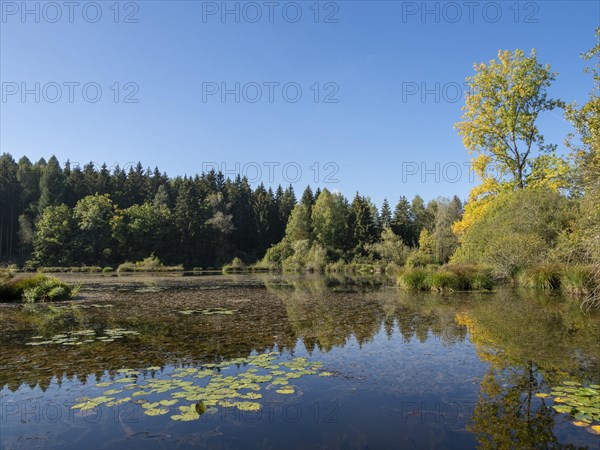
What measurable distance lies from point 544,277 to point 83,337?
20680mm

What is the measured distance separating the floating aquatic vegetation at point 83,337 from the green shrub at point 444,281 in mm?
15654

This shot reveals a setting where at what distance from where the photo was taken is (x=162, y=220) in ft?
240

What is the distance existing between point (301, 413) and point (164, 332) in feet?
21.2

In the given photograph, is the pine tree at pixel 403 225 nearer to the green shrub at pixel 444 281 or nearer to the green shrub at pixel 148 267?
the green shrub at pixel 148 267

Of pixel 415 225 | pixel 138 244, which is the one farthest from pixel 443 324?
pixel 415 225

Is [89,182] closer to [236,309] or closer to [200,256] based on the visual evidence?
[200,256]

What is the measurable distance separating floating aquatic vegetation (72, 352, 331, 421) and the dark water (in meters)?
0.04

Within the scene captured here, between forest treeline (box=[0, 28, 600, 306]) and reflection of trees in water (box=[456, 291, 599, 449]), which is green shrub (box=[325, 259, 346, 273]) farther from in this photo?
reflection of trees in water (box=[456, 291, 599, 449])

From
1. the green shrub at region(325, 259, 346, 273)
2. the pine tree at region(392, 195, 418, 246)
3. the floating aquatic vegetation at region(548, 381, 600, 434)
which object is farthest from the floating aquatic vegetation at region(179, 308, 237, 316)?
the pine tree at region(392, 195, 418, 246)

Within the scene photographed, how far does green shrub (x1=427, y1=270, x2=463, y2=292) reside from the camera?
2153 cm

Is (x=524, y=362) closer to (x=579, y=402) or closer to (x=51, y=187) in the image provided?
(x=579, y=402)

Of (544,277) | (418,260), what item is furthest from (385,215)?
(544,277)

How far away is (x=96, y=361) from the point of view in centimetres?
789

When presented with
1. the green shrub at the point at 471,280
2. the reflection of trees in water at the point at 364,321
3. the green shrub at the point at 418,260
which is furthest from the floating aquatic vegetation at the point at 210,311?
the green shrub at the point at 418,260
